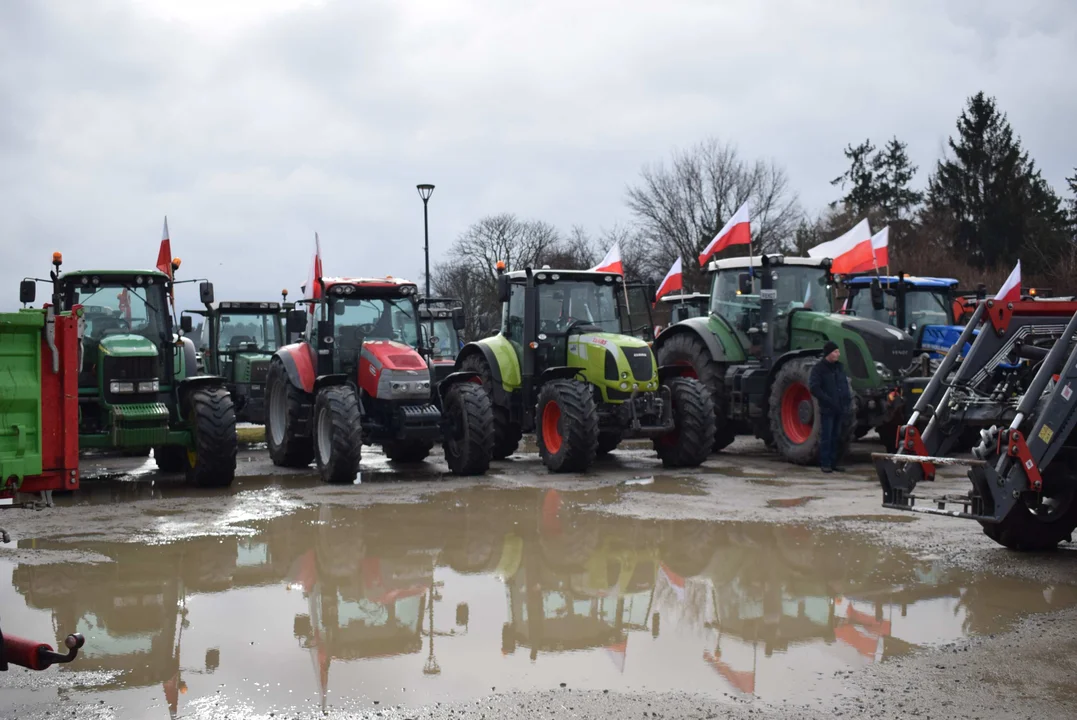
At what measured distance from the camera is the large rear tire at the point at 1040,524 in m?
8.09

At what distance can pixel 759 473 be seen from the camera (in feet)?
43.2

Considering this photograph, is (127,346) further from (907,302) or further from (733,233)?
(907,302)

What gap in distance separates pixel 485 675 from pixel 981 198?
146 feet

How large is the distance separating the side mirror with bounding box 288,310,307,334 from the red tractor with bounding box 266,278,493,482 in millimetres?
14

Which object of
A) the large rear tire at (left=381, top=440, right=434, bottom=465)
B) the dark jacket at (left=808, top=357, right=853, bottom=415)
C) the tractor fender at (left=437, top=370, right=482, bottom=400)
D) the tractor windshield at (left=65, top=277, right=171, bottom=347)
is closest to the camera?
the tractor windshield at (left=65, top=277, right=171, bottom=347)

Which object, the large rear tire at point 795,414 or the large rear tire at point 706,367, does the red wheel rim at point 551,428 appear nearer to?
the large rear tire at point 706,367

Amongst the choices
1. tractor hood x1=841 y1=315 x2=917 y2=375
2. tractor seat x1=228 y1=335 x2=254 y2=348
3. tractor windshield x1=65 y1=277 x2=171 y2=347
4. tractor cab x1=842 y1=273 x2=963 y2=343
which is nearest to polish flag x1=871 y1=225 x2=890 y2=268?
tractor cab x1=842 y1=273 x2=963 y2=343

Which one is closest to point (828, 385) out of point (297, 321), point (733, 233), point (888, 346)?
point (888, 346)

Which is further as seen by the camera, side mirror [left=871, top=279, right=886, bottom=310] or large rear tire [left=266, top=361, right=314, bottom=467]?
side mirror [left=871, top=279, right=886, bottom=310]

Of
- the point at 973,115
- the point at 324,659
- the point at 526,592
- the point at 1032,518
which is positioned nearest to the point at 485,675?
the point at 324,659

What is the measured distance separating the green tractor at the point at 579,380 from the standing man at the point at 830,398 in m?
1.29

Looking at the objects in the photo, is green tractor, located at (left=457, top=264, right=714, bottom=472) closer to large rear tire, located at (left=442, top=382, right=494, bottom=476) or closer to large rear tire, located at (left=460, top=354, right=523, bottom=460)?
large rear tire, located at (left=460, top=354, right=523, bottom=460)

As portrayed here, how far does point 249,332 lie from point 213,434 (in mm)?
7695

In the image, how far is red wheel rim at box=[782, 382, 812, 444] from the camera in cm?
1396
